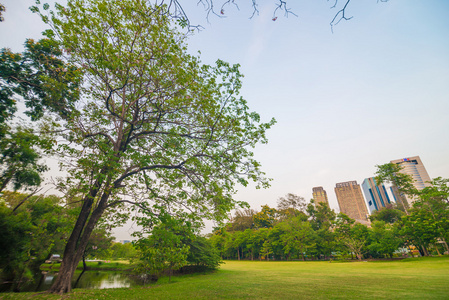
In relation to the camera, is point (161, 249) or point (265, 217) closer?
point (161, 249)

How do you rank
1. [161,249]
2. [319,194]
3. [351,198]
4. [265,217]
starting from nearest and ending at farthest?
[161,249] → [265,217] → [319,194] → [351,198]

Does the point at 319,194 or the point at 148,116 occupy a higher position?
the point at 319,194

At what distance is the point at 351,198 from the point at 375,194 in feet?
102

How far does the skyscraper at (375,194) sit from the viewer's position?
4682 inches

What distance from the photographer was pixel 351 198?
157125 mm

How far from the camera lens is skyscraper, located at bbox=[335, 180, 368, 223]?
14800 cm

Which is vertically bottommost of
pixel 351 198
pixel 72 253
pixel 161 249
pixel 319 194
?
pixel 72 253

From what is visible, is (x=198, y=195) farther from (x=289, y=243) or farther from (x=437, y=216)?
(x=437, y=216)

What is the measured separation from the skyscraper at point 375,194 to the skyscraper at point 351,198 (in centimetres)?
1180

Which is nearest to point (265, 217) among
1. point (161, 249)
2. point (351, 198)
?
point (161, 249)

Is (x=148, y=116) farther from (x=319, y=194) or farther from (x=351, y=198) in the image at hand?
(x=351, y=198)

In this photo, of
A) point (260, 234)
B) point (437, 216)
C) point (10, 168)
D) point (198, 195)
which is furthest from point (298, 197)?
point (10, 168)

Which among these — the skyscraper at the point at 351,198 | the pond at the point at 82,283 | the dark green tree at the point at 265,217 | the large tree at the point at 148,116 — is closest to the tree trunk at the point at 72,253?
the large tree at the point at 148,116

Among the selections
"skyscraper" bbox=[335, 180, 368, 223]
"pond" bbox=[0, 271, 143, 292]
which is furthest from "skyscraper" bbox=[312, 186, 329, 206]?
"pond" bbox=[0, 271, 143, 292]
